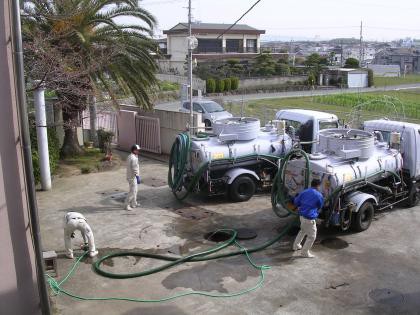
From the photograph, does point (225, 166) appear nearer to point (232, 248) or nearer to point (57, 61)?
point (232, 248)

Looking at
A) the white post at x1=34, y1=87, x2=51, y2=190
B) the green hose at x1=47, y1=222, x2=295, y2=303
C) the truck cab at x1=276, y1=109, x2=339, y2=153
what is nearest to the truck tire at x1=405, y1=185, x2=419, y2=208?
the truck cab at x1=276, y1=109, x2=339, y2=153

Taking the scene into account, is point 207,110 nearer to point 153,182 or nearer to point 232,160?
point 153,182

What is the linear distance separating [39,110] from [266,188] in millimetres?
6680

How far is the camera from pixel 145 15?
1705 cm

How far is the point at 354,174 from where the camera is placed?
10.2 metres

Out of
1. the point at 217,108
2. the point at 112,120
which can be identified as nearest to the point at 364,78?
the point at 217,108

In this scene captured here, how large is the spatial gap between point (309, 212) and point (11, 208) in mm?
5254

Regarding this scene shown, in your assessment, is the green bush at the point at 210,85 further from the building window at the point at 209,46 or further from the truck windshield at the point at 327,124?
the truck windshield at the point at 327,124

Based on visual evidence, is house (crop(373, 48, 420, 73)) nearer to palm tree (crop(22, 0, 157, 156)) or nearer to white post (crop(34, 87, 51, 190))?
palm tree (crop(22, 0, 157, 156))

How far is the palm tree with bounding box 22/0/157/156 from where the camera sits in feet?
44.4

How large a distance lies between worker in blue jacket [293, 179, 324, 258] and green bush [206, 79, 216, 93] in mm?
36508

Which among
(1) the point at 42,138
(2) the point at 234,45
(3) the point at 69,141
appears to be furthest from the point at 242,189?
(2) the point at 234,45

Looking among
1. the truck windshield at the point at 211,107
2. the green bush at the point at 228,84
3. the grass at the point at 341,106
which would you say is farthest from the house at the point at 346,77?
the truck windshield at the point at 211,107

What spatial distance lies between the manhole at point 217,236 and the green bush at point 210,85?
117 ft
